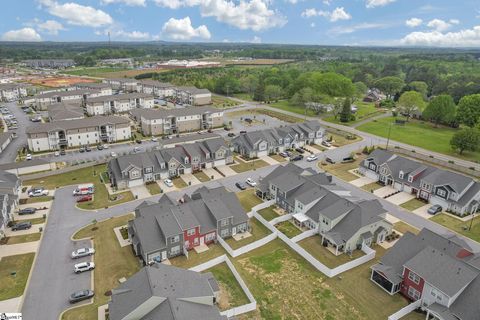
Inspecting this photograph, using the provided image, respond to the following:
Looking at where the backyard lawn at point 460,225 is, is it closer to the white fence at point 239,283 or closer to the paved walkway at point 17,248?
the white fence at point 239,283

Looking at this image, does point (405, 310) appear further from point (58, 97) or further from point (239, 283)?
point (58, 97)

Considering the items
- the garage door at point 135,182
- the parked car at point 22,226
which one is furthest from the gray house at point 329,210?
the parked car at point 22,226

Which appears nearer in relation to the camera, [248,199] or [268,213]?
[268,213]

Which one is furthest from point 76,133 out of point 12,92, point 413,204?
point 12,92

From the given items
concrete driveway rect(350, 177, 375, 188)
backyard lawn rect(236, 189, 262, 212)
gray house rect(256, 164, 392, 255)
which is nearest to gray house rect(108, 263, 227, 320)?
gray house rect(256, 164, 392, 255)

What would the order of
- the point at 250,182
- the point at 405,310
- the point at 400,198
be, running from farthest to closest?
1. the point at 250,182
2. the point at 400,198
3. the point at 405,310

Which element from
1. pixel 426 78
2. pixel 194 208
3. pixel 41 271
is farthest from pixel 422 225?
pixel 426 78

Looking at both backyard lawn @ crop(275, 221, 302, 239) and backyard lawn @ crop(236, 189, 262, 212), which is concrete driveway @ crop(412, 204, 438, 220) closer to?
backyard lawn @ crop(275, 221, 302, 239)
